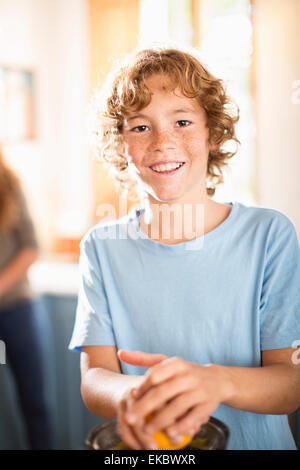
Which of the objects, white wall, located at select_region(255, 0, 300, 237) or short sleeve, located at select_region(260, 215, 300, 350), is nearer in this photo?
short sleeve, located at select_region(260, 215, 300, 350)

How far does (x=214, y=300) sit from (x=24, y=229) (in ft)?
2.70

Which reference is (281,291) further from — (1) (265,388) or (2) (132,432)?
(2) (132,432)

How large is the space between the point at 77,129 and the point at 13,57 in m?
0.55

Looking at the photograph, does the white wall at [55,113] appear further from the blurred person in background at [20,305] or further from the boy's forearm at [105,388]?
the boy's forearm at [105,388]

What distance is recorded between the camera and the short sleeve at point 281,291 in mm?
603

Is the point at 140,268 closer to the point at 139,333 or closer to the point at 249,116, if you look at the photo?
the point at 139,333

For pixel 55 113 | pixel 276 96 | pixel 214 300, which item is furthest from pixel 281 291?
pixel 55 113

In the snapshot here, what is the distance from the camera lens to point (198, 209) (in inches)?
27.9

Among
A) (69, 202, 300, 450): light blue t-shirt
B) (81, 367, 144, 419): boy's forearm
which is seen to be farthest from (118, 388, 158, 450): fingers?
(69, 202, 300, 450): light blue t-shirt

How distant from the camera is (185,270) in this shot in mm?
672

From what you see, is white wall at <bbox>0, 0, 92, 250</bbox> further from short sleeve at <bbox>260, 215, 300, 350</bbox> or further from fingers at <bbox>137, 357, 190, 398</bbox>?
fingers at <bbox>137, 357, 190, 398</bbox>

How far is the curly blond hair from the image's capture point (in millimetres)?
663

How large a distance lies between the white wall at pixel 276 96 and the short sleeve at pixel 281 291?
2.78ft

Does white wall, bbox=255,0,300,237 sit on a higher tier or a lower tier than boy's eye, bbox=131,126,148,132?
higher
